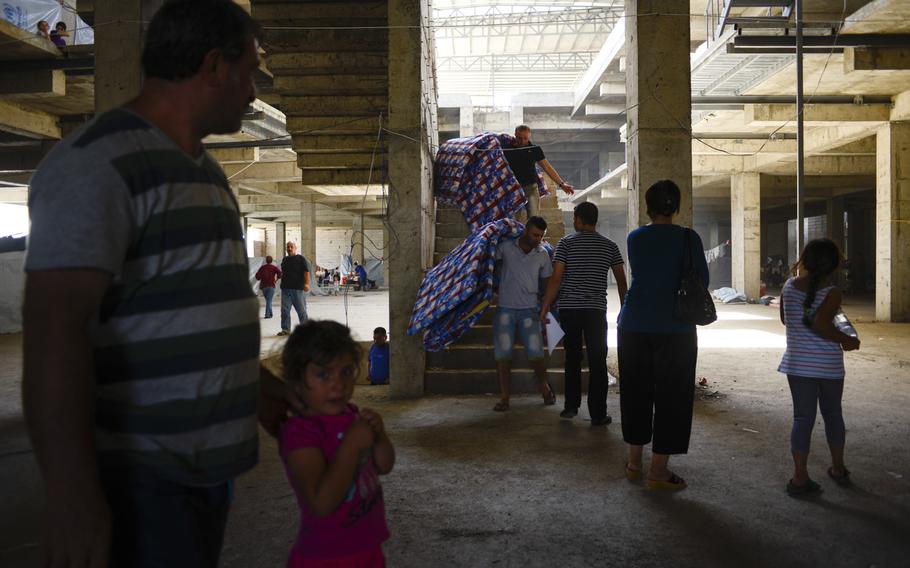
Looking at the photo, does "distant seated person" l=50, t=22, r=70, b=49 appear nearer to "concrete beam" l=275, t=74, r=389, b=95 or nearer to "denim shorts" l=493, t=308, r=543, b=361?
"concrete beam" l=275, t=74, r=389, b=95

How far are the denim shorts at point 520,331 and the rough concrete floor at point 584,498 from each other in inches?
20.2

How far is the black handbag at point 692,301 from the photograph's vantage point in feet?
11.3

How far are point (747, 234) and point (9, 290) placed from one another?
18.2 m

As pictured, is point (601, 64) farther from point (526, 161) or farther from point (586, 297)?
point (586, 297)

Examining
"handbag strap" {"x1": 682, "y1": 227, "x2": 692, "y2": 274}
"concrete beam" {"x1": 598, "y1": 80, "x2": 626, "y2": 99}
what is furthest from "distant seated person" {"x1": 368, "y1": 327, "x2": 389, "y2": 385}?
"concrete beam" {"x1": 598, "y1": 80, "x2": 626, "y2": 99}

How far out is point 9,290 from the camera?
40.2 ft

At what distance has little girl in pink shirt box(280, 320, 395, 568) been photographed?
1497 mm

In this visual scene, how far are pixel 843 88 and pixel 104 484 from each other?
13.5m

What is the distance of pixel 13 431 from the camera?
5.00 metres

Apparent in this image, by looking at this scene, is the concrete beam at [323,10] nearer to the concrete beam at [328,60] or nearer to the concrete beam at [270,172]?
the concrete beam at [328,60]

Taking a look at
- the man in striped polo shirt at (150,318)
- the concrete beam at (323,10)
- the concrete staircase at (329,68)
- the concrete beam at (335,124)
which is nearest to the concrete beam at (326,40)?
the concrete staircase at (329,68)

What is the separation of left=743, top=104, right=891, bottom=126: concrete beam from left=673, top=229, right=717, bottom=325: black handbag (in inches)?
404

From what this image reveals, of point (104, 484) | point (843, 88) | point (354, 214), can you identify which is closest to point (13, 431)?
point (104, 484)

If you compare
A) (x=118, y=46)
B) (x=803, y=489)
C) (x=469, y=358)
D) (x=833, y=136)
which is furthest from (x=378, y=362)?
(x=833, y=136)
